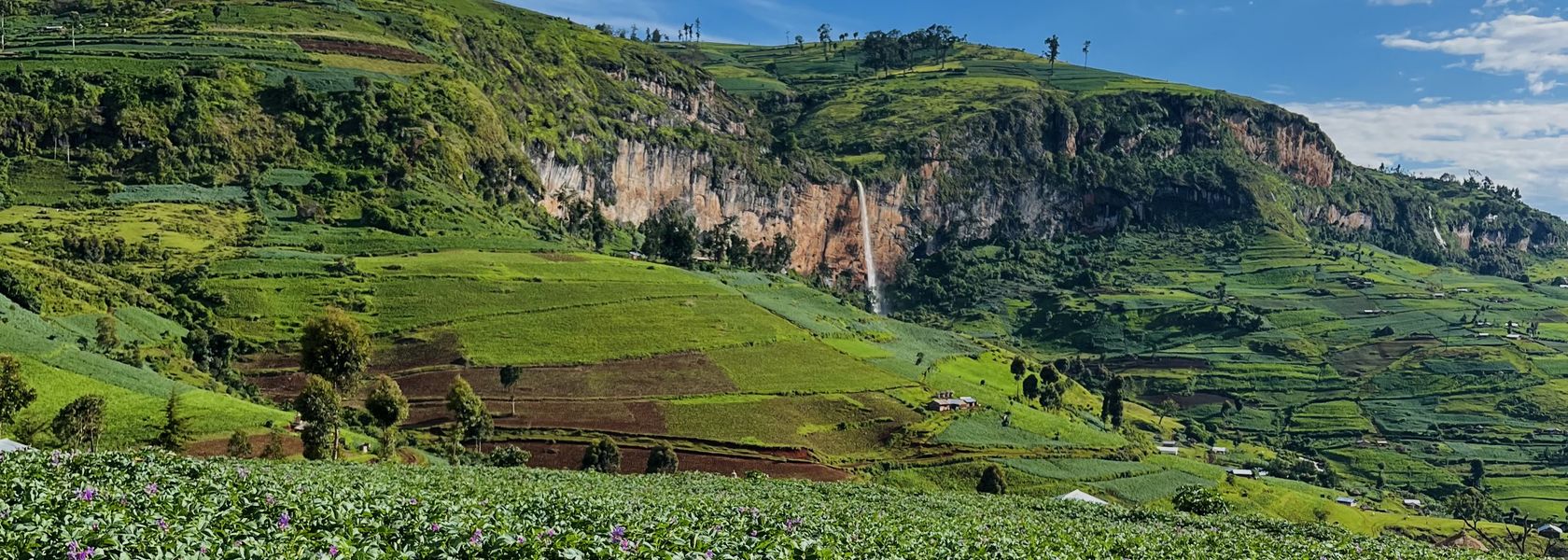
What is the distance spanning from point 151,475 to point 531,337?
9393 cm

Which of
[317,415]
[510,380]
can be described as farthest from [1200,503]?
[510,380]

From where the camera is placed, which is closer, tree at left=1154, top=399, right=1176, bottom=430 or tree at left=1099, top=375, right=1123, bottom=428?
tree at left=1099, top=375, right=1123, bottom=428

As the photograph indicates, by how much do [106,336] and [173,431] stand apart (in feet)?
92.9

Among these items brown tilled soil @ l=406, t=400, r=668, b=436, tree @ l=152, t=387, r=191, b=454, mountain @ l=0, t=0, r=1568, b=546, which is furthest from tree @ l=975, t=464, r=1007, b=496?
tree @ l=152, t=387, r=191, b=454

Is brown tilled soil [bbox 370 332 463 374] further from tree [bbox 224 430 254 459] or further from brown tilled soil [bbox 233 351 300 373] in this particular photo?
tree [bbox 224 430 254 459]

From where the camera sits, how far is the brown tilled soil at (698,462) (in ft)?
291

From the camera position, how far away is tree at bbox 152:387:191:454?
58.5 metres

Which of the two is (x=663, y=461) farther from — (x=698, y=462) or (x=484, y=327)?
(x=484, y=327)

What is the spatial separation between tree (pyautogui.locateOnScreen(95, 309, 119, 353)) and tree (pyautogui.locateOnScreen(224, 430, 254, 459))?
85.1 ft

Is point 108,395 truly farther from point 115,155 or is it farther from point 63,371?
point 115,155

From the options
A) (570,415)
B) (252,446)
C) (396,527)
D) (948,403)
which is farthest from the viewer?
(948,403)

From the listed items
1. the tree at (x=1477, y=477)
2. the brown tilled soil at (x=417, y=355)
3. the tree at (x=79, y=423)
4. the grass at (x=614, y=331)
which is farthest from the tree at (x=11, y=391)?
the tree at (x=1477, y=477)

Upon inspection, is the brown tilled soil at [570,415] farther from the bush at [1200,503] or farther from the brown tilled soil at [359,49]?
the brown tilled soil at [359,49]

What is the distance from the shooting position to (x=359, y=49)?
7475 inches
